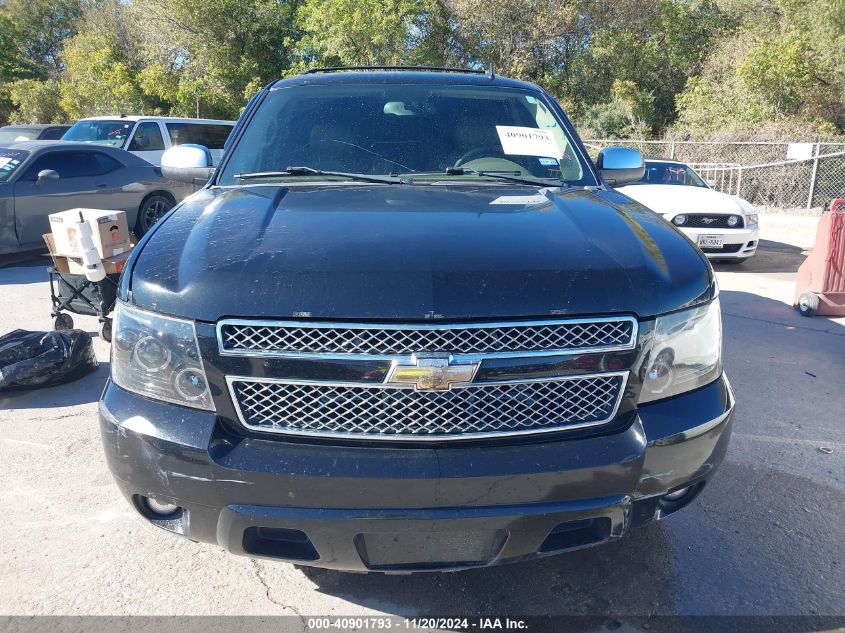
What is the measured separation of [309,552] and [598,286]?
1162mm

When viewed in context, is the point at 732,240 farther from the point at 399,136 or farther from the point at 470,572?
the point at 470,572

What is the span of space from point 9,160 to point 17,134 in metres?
8.61

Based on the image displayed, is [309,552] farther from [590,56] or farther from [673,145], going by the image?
[590,56]

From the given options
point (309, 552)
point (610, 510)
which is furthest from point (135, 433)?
point (610, 510)

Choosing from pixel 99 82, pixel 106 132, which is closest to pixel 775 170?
pixel 106 132

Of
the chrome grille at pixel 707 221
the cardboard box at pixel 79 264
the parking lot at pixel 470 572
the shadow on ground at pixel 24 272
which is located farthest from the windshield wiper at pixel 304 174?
the chrome grille at pixel 707 221

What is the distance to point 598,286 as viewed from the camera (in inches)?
79.0

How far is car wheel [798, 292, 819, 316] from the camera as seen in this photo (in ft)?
21.6

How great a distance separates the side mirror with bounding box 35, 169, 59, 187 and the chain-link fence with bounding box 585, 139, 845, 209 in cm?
1157

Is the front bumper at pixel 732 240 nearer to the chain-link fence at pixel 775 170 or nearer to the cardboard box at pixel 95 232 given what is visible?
the chain-link fence at pixel 775 170

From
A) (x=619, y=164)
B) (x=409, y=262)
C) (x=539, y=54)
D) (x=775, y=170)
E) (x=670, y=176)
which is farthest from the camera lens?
(x=539, y=54)

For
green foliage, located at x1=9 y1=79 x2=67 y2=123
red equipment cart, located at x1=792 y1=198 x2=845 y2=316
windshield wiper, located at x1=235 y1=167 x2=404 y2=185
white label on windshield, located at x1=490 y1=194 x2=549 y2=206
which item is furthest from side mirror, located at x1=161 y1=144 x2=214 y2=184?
green foliage, located at x1=9 y1=79 x2=67 y2=123

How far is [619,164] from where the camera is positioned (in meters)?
3.73

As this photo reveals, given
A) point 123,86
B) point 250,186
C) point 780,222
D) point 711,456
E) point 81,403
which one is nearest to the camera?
point 711,456
